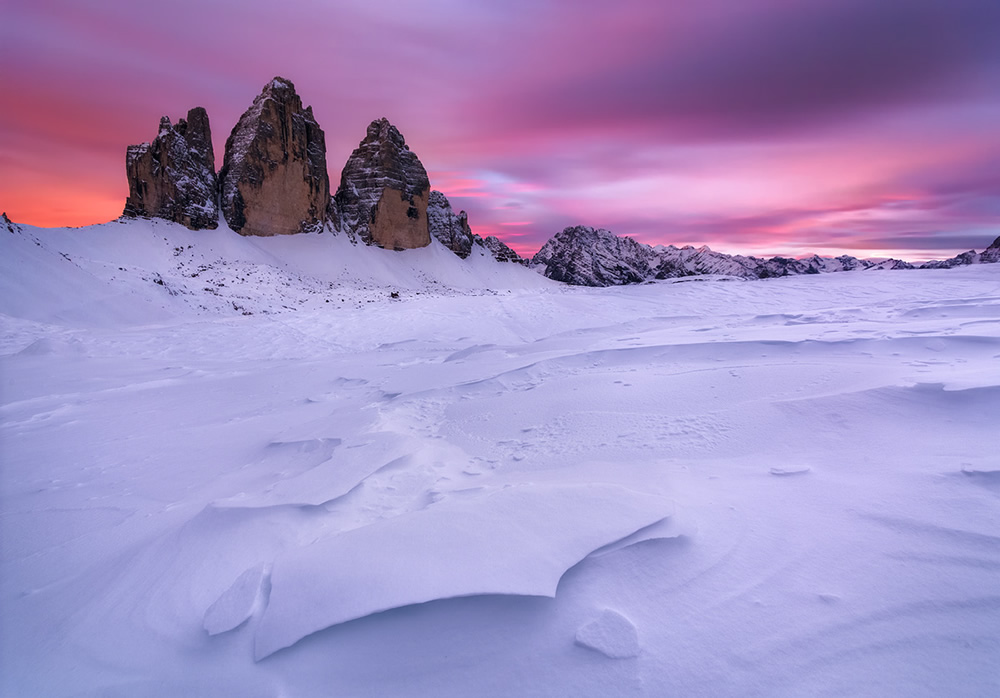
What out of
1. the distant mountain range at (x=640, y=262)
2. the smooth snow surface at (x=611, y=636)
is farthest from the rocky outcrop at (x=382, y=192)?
the distant mountain range at (x=640, y=262)

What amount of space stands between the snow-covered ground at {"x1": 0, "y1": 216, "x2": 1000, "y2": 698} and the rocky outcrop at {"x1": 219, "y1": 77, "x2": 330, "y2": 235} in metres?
27.1

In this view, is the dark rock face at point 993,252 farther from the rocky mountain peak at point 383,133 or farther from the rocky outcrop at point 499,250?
the rocky mountain peak at point 383,133

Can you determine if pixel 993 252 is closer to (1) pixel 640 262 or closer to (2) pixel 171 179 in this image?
(1) pixel 640 262

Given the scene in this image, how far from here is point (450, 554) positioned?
65.6 inches

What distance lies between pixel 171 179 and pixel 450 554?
105 ft

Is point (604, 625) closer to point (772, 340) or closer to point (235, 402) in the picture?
point (235, 402)

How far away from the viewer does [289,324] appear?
30.1ft

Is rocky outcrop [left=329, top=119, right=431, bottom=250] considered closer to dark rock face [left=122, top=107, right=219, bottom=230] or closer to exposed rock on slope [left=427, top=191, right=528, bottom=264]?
exposed rock on slope [left=427, top=191, right=528, bottom=264]

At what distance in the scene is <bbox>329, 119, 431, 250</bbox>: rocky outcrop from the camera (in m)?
35.1

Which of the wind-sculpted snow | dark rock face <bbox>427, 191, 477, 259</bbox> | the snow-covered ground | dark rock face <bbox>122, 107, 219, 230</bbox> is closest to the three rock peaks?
dark rock face <bbox>122, 107, 219, 230</bbox>

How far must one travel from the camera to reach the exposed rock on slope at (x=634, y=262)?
72.3 metres

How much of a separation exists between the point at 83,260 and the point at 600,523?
1774 centimetres

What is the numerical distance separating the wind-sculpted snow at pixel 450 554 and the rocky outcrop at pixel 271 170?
1222 inches

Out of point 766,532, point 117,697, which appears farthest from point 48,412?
point 766,532
